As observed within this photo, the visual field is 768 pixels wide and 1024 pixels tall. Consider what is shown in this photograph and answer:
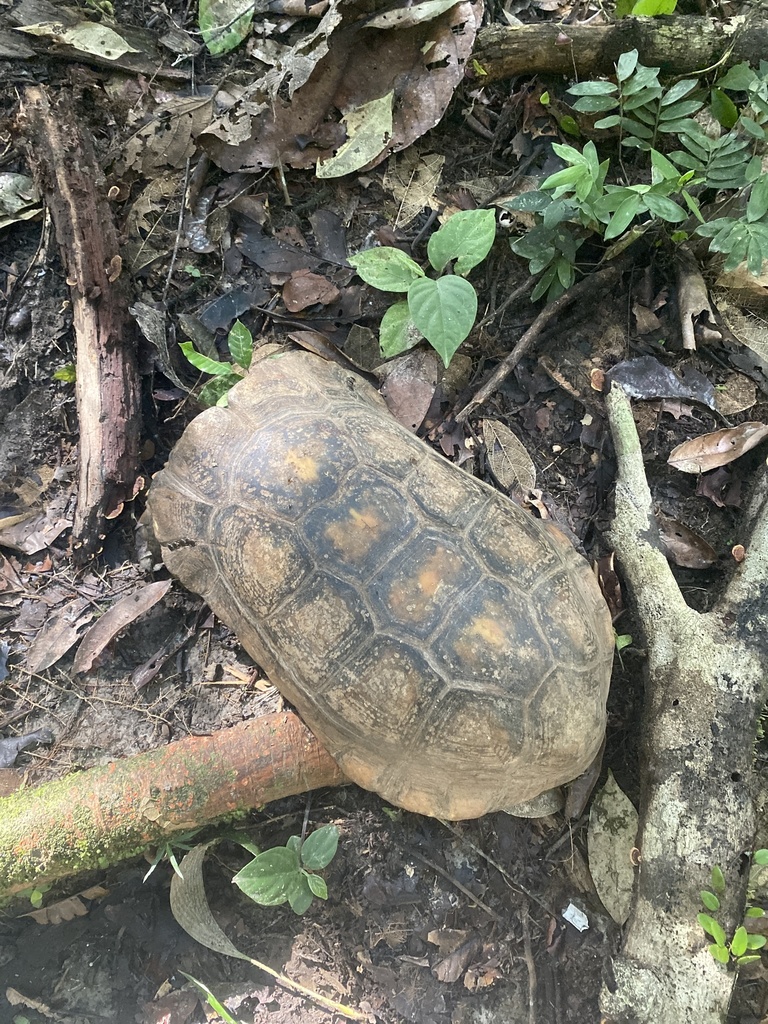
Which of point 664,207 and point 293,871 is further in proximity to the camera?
point 664,207

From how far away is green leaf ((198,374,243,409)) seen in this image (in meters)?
3.02

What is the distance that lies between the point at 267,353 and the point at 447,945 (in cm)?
284

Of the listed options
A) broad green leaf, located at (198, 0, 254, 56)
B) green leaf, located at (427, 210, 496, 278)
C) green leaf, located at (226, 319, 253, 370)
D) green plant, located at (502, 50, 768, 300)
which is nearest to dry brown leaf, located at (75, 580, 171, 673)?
green leaf, located at (226, 319, 253, 370)

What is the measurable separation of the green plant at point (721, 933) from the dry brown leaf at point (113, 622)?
8.32 feet

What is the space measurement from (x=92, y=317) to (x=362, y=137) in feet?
5.37

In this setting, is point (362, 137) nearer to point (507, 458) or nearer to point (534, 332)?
point (534, 332)

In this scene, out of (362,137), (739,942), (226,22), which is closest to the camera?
(739,942)

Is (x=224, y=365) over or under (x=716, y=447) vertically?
over

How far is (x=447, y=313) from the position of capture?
8.87 feet

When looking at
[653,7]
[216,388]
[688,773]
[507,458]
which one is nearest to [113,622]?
[216,388]

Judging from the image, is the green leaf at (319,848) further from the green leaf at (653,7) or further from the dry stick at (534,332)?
the green leaf at (653,7)

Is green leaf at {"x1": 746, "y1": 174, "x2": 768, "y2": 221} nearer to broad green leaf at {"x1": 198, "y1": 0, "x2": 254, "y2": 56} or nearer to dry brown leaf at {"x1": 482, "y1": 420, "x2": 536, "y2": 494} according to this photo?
dry brown leaf at {"x1": 482, "y1": 420, "x2": 536, "y2": 494}

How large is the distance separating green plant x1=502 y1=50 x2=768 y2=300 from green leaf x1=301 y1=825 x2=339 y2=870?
268 cm

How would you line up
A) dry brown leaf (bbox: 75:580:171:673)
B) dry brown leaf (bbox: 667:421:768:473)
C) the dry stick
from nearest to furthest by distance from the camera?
dry brown leaf (bbox: 75:580:171:673) → dry brown leaf (bbox: 667:421:768:473) → the dry stick
